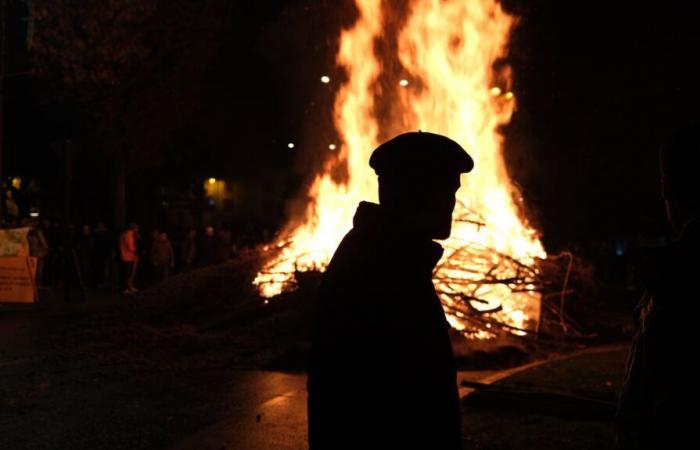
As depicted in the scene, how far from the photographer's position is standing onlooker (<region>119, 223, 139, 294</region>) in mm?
17922

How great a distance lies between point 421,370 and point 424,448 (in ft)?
0.62

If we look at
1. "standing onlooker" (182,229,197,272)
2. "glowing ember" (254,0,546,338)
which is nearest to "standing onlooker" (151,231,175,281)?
"standing onlooker" (182,229,197,272)

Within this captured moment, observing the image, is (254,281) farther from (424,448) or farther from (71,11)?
(71,11)

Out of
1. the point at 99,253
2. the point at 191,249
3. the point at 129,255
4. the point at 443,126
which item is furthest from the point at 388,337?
the point at 99,253

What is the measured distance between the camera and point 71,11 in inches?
911

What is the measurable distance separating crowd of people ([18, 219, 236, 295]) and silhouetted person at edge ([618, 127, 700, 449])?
16.6 metres

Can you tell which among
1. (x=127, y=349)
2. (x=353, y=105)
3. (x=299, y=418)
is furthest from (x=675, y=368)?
(x=353, y=105)

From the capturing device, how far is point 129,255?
1812 cm

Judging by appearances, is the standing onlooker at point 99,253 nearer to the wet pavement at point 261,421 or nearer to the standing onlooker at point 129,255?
the standing onlooker at point 129,255

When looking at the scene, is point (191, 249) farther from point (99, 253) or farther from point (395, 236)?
point (395, 236)

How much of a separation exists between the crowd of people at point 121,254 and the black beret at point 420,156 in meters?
16.5

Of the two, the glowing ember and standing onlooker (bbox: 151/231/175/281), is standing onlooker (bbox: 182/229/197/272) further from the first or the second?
the glowing ember

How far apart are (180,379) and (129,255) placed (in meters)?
10.1

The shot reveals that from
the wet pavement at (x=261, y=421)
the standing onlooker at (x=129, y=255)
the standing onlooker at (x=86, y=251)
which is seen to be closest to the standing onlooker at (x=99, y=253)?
the standing onlooker at (x=86, y=251)
